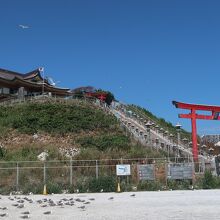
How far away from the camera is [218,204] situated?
18.4m

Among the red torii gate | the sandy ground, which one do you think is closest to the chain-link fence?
the red torii gate

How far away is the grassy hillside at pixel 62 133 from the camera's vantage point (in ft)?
132

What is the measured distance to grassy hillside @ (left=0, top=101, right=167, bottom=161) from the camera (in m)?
40.4

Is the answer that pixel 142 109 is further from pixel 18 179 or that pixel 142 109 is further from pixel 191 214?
pixel 191 214

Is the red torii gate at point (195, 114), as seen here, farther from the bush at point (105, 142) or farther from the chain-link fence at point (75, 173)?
the bush at point (105, 142)

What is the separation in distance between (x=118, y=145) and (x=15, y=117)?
1325cm

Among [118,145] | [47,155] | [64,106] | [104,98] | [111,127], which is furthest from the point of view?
[104,98]

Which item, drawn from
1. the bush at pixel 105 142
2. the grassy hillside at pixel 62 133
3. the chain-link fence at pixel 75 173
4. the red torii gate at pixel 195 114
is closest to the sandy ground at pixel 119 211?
the chain-link fence at pixel 75 173

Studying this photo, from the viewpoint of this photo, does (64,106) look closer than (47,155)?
No

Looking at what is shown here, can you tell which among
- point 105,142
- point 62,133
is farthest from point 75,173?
point 62,133

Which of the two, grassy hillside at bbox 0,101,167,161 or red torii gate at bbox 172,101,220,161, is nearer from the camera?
red torii gate at bbox 172,101,220,161

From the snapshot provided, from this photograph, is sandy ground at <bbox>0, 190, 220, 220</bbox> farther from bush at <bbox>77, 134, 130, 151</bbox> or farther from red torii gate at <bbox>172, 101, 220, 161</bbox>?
bush at <bbox>77, 134, 130, 151</bbox>

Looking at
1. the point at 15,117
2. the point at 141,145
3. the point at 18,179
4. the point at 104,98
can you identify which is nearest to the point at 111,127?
the point at 141,145

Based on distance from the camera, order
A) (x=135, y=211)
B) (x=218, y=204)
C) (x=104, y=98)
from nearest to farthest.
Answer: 1. (x=135, y=211)
2. (x=218, y=204)
3. (x=104, y=98)
